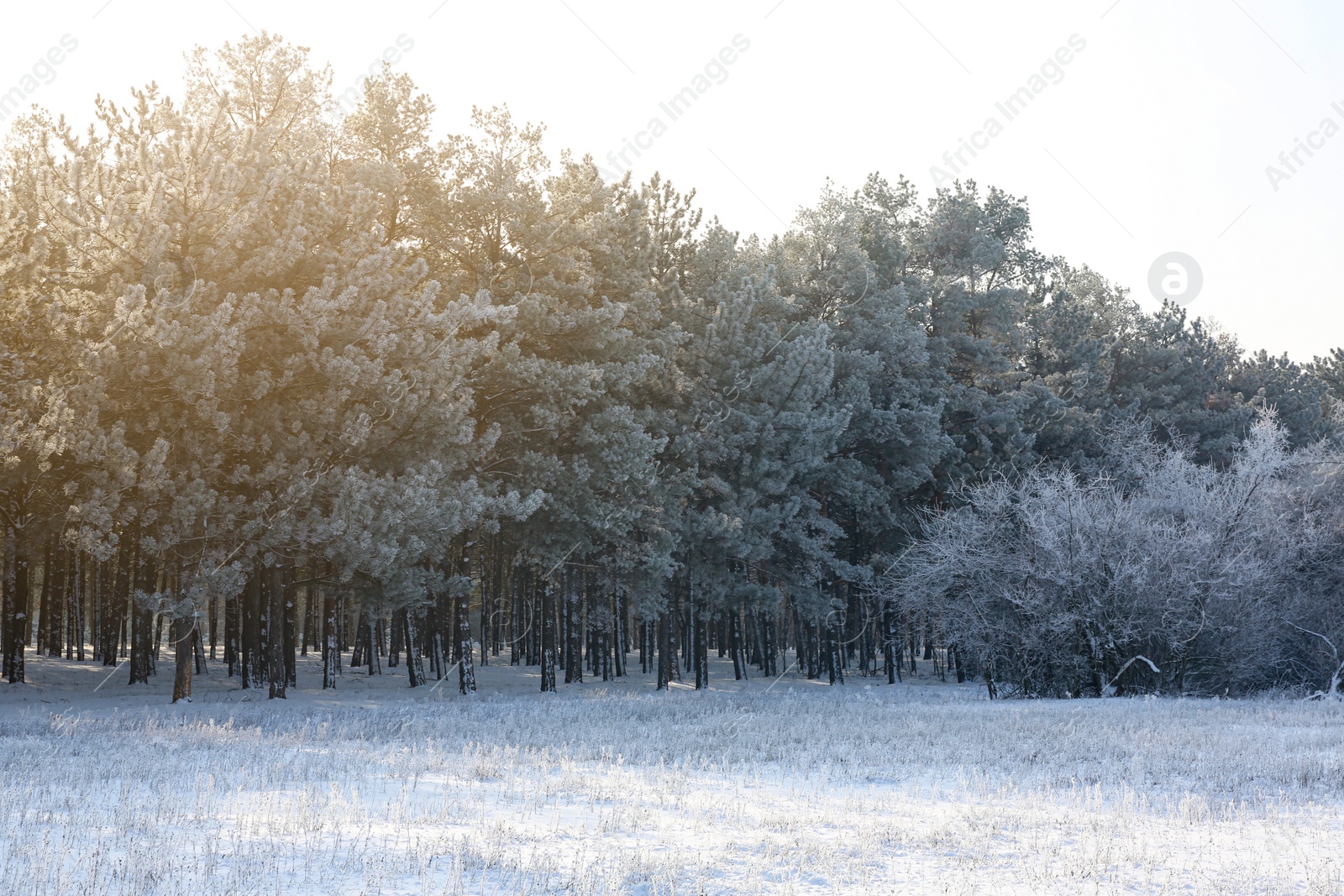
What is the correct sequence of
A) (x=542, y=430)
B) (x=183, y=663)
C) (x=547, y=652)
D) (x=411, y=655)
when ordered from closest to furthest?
(x=183, y=663), (x=542, y=430), (x=547, y=652), (x=411, y=655)

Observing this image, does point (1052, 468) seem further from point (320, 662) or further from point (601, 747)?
point (320, 662)

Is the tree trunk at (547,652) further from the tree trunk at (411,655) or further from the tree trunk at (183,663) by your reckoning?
the tree trunk at (183,663)

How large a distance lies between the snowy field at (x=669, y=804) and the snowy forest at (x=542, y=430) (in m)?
5.58

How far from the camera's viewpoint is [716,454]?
30.6 metres

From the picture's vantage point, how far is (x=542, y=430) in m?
27.5

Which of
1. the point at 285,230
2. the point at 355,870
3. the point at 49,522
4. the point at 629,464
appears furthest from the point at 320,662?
the point at 355,870

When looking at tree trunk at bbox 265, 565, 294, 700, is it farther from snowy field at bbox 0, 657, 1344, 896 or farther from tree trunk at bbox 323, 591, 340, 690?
snowy field at bbox 0, 657, 1344, 896

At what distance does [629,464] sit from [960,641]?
1030cm

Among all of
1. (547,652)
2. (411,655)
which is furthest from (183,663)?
(547,652)

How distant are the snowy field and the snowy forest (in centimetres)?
558

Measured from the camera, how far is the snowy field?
7031 millimetres

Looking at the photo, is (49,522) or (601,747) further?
(49,522)

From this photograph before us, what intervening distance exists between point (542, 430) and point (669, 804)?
18317 millimetres

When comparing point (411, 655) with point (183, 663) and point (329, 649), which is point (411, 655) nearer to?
point (329, 649)
